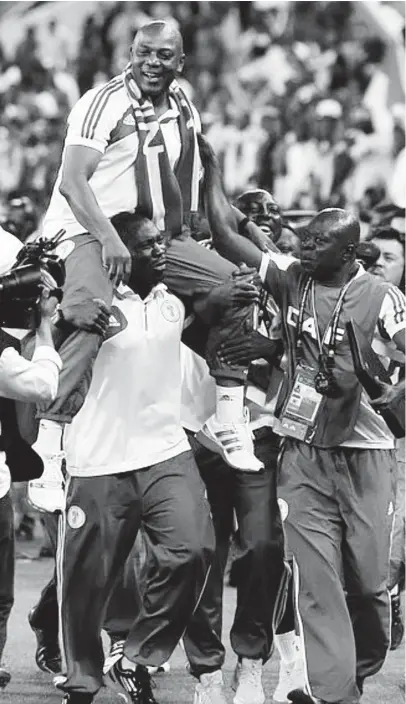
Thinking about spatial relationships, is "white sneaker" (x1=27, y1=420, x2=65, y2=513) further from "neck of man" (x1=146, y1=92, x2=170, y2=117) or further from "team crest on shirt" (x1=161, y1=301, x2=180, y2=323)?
"neck of man" (x1=146, y1=92, x2=170, y2=117)

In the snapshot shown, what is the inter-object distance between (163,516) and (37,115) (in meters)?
13.7

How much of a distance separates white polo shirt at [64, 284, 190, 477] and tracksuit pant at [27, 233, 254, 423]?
5.0 inches

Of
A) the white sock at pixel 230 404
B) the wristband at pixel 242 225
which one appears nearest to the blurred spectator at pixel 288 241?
the wristband at pixel 242 225

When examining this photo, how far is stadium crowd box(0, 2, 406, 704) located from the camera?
6785 millimetres

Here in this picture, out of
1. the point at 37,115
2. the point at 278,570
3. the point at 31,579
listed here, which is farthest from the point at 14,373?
the point at 37,115

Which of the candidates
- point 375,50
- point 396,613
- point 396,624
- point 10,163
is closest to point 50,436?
point 396,613

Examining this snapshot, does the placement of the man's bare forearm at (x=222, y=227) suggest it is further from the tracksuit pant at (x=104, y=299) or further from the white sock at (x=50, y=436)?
the white sock at (x=50, y=436)

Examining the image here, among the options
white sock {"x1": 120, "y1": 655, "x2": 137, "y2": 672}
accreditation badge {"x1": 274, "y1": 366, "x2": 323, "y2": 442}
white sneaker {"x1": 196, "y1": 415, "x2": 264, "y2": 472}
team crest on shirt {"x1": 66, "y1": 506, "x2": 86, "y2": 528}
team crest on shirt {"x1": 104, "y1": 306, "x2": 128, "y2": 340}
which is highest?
team crest on shirt {"x1": 104, "y1": 306, "x2": 128, "y2": 340}

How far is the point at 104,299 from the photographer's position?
673cm

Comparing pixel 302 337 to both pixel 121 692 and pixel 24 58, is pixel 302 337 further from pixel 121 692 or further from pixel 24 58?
pixel 24 58

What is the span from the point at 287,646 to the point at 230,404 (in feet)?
4.25

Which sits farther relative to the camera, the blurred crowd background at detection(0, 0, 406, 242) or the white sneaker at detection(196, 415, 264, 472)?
the blurred crowd background at detection(0, 0, 406, 242)

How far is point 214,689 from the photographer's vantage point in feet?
24.6

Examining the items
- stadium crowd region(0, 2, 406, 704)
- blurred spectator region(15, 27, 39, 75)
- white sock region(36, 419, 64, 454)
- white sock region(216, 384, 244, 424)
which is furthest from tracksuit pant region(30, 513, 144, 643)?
blurred spectator region(15, 27, 39, 75)
